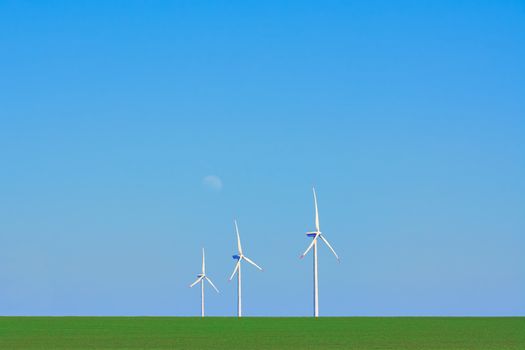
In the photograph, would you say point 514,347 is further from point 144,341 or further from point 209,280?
point 209,280

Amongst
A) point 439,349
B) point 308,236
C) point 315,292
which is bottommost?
point 439,349

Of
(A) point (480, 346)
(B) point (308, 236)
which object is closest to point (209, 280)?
(B) point (308, 236)

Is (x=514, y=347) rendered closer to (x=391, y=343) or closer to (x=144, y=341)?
(x=391, y=343)

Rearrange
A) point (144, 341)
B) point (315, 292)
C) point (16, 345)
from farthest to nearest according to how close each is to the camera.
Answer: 1. point (315, 292)
2. point (144, 341)
3. point (16, 345)

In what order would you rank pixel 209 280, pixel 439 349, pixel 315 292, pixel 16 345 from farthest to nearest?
pixel 209 280 → pixel 315 292 → pixel 16 345 → pixel 439 349

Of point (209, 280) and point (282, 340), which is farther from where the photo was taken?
point (209, 280)

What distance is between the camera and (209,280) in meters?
133

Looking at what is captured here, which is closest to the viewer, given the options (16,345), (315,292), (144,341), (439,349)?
(439,349)

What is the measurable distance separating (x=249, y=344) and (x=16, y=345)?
36.2 feet

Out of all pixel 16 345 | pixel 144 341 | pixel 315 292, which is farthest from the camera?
pixel 315 292

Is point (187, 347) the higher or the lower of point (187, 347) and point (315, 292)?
the lower

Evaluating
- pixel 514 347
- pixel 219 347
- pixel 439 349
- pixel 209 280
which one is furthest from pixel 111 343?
pixel 209 280

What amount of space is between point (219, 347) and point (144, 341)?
330 inches

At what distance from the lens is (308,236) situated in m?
110
